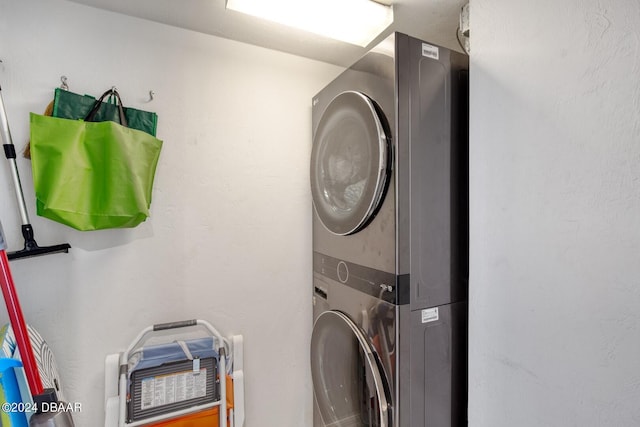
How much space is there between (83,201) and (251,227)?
2.46ft

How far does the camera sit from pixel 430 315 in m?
1.11

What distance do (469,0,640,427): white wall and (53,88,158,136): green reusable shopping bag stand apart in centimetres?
139

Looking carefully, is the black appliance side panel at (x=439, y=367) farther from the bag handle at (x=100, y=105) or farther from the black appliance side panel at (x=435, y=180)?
the bag handle at (x=100, y=105)

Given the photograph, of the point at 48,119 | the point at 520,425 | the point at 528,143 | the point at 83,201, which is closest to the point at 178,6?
the point at 48,119

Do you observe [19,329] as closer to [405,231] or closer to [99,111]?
[99,111]

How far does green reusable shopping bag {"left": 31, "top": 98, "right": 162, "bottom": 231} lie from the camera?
1132 mm

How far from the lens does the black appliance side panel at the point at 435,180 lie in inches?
42.4

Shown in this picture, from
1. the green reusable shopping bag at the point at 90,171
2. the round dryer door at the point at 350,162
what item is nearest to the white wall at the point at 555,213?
the round dryer door at the point at 350,162

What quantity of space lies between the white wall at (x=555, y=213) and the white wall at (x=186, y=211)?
40.1 inches

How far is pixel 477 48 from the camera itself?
1046 mm

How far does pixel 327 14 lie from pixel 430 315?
4.34 feet

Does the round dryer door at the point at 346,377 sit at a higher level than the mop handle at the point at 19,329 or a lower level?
lower

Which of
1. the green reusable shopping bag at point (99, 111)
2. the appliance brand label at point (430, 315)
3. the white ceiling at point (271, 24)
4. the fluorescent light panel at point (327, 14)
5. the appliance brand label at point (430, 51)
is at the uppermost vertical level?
the white ceiling at point (271, 24)

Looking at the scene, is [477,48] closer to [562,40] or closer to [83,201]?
[562,40]
